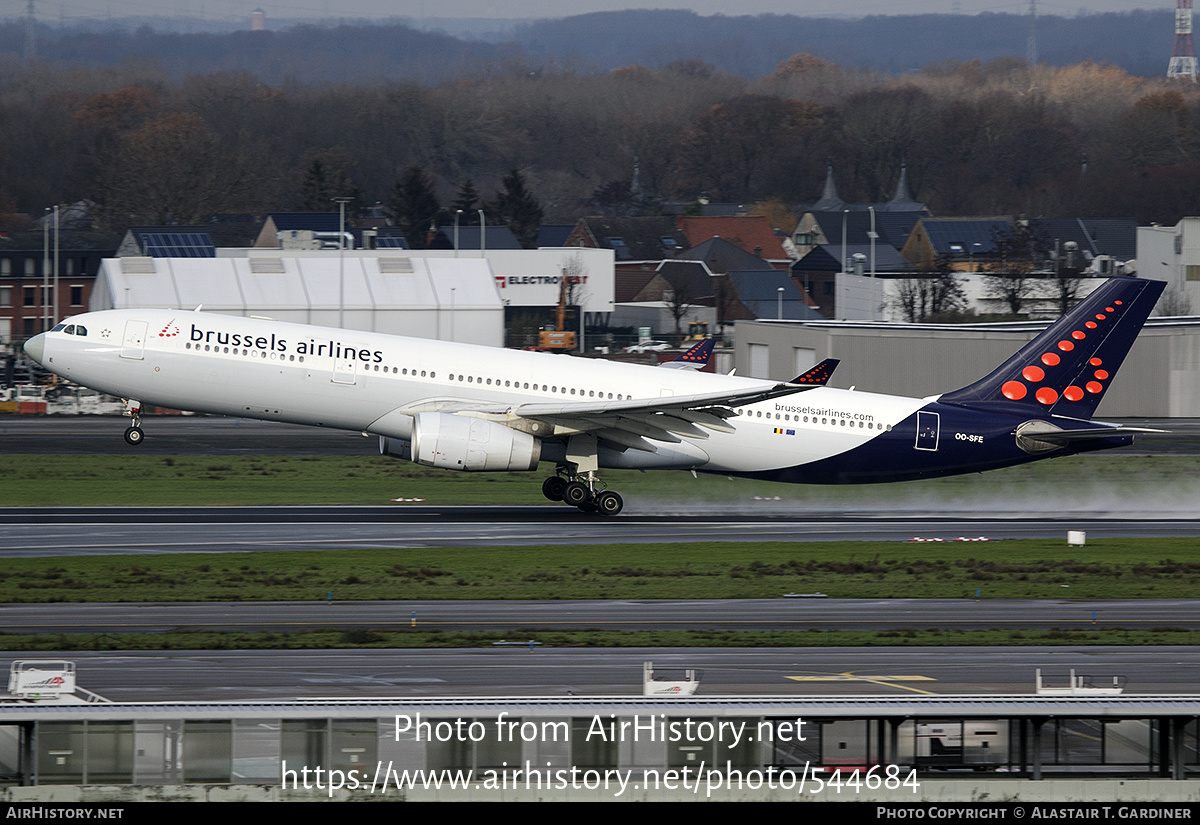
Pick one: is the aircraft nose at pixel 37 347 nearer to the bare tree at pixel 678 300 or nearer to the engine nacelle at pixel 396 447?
the engine nacelle at pixel 396 447

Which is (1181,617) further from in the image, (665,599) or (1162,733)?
(1162,733)

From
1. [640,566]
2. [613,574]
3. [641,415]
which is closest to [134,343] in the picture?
[641,415]

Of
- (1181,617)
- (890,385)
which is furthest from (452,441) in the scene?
(890,385)

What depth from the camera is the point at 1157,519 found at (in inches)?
1841

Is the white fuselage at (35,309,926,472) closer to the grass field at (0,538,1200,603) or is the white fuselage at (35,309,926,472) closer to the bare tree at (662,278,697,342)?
the grass field at (0,538,1200,603)

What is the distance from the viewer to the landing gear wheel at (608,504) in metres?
44.4

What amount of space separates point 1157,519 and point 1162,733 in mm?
33819

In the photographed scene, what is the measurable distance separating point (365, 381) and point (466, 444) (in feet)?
12.6

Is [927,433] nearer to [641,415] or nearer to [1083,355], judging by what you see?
[1083,355]

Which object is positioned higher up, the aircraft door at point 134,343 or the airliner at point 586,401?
the aircraft door at point 134,343

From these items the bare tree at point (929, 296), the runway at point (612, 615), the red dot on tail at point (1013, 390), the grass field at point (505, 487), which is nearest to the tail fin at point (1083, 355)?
the red dot on tail at point (1013, 390)

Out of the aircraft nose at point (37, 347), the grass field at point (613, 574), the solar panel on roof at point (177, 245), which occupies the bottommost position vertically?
the grass field at point (613, 574)

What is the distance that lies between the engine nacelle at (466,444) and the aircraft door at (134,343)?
336 inches

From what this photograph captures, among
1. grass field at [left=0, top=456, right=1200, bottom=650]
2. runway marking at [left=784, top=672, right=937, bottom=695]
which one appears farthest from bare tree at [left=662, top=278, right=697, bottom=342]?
runway marking at [left=784, top=672, right=937, bottom=695]
